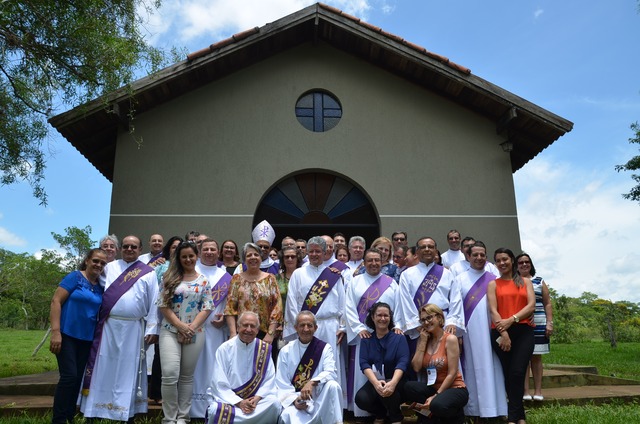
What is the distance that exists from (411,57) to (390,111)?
1.26 meters

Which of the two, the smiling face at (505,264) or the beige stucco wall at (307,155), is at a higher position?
the beige stucco wall at (307,155)

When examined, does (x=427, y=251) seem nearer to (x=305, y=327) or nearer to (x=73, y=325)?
(x=305, y=327)

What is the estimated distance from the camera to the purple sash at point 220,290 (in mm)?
6039

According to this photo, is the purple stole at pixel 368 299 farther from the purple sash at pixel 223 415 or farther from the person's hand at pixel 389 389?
the purple sash at pixel 223 415

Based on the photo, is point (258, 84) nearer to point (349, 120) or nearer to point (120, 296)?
point (349, 120)

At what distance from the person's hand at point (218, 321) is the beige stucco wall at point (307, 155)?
458 centimetres

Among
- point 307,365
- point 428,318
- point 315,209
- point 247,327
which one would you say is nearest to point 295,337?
point 307,365

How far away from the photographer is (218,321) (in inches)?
230

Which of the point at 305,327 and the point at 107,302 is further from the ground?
the point at 107,302

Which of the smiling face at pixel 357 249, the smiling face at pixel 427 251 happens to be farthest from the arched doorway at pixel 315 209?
the smiling face at pixel 427 251

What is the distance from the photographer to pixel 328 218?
36.0 feet

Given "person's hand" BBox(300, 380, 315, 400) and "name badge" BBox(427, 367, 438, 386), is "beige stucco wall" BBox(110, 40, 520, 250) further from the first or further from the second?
"person's hand" BBox(300, 380, 315, 400)

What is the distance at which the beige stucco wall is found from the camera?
34.6ft

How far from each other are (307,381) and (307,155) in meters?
6.40
